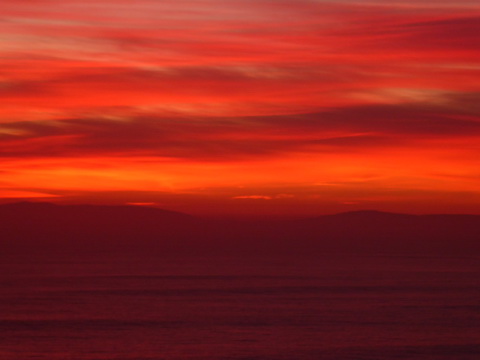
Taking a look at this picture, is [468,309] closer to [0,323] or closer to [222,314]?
[222,314]

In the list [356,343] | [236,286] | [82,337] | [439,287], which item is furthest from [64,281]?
[356,343]

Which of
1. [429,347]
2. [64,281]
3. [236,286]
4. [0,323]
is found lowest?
[429,347]

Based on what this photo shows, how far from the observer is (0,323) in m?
50.6

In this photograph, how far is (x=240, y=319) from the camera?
171 ft

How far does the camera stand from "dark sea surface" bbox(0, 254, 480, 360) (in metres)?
40.1

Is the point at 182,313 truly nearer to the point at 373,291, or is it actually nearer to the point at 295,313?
the point at 295,313

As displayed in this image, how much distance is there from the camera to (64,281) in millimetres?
91562

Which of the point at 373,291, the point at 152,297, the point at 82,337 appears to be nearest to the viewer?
the point at 82,337

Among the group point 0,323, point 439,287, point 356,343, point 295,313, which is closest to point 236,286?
point 439,287

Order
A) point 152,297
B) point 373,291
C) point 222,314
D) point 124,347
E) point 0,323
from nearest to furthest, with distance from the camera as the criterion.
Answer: point 124,347
point 0,323
point 222,314
point 152,297
point 373,291

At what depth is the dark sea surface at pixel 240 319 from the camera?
40094 millimetres

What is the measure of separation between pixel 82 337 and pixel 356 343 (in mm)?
15604

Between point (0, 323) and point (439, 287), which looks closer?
point (0, 323)

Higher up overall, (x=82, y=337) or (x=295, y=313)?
(x=295, y=313)
